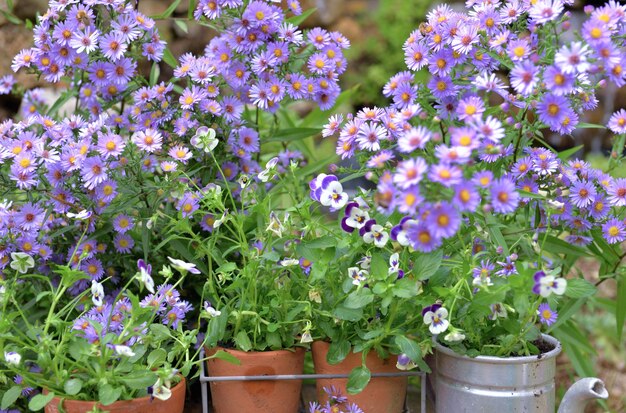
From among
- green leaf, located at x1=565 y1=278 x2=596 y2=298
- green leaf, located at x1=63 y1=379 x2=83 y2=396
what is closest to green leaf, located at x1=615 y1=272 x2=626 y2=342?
green leaf, located at x1=565 y1=278 x2=596 y2=298

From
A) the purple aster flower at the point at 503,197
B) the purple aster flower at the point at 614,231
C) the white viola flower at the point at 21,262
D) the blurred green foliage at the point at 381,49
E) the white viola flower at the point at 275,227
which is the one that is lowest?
the blurred green foliage at the point at 381,49

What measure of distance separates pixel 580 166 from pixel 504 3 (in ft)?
1.01

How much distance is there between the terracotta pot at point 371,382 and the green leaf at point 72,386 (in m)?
0.37

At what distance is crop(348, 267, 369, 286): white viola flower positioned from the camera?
3.64 ft

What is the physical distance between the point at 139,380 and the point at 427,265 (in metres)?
0.43

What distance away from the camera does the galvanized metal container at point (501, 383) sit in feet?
3.59

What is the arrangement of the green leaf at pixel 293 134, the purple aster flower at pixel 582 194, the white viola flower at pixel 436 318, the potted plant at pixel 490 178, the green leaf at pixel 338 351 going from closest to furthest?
the potted plant at pixel 490 178 < the white viola flower at pixel 436 318 < the green leaf at pixel 338 351 < the purple aster flower at pixel 582 194 < the green leaf at pixel 293 134

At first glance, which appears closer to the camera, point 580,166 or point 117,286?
point 580,166

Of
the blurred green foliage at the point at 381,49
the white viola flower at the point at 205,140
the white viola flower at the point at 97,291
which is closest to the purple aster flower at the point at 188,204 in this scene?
the white viola flower at the point at 205,140

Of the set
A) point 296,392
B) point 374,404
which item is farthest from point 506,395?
point 296,392

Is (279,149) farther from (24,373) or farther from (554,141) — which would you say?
(554,141)

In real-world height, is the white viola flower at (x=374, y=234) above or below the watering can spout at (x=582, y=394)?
above

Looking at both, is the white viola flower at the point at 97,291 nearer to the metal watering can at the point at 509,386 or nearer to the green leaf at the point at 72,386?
the green leaf at the point at 72,386

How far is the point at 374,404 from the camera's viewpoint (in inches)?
48.3
